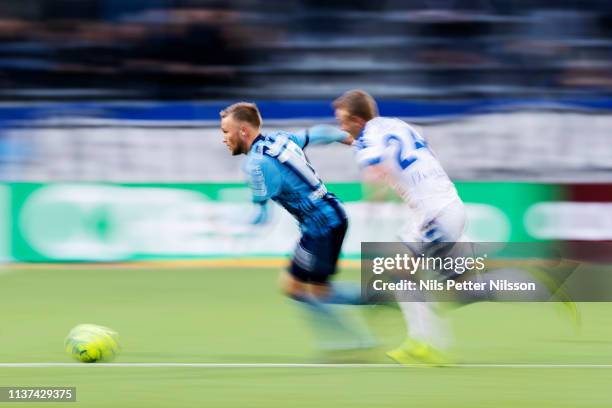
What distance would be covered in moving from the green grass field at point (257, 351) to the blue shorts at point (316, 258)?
43 centimetres

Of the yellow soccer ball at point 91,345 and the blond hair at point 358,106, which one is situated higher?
the blond hair at point 358,106

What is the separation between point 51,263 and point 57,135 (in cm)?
138

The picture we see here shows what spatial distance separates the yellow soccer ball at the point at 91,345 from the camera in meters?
7.29

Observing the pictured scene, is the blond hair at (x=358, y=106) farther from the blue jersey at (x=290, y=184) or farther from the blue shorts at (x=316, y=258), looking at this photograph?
the blue shorts at (x=316, y=258)

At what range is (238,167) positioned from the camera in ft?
42.6

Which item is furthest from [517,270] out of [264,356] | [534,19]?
[534,19]

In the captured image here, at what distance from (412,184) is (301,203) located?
0.63 m

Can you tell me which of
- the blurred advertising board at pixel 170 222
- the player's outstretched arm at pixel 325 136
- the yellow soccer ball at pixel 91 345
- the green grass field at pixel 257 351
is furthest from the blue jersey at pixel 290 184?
the blurred advertising board at pixel 170 222

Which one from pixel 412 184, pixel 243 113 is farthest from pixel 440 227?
pixel 243 113

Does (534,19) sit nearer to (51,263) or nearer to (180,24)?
(180,24)

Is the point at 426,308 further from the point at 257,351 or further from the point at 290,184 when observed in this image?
the point at 257,351

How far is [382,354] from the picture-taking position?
762 cm

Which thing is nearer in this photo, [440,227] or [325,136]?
[440,227]
